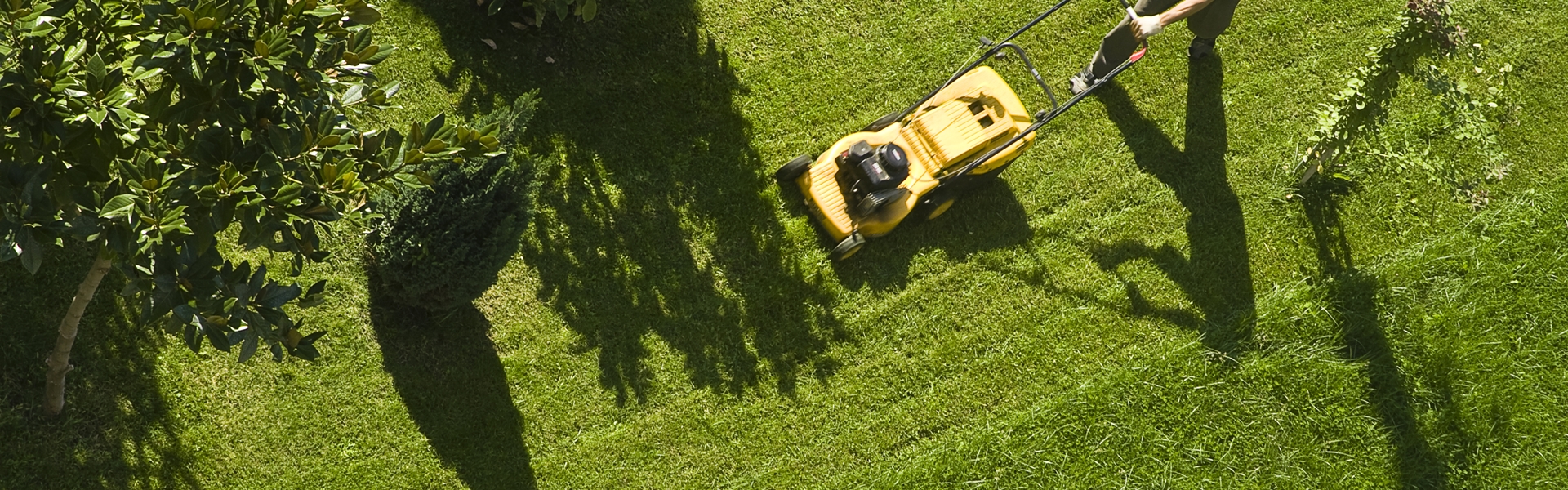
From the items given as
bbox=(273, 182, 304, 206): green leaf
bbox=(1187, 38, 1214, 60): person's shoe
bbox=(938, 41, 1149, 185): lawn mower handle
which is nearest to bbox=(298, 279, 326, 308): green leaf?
bbox=(273, 182, 304, 206): green leaf

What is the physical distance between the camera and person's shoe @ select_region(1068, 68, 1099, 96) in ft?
28.9

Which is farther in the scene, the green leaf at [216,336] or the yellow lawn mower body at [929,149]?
the yellow lawn mower body at [929,149]

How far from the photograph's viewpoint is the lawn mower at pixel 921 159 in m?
7.70

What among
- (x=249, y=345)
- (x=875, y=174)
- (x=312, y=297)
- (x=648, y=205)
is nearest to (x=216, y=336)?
(x=249, y=345)

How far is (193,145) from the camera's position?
4.31 m

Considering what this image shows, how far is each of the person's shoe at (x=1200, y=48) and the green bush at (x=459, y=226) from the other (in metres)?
5.47

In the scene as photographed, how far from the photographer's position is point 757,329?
783cm

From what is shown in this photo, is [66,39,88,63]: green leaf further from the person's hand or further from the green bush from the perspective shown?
the person's hand

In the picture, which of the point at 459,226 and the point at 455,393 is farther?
the point at 455,393

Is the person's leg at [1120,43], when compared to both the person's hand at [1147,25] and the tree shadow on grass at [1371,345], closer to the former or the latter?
the person's hand at [1147,25]

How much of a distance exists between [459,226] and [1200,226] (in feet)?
18.3

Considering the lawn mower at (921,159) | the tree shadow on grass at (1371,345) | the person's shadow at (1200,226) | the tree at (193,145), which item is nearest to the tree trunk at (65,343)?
the tree at (193,145)

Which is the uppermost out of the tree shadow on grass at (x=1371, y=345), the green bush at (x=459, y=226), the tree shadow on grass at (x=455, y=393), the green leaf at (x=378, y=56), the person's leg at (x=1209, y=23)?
the green leaf at (x=378, y=56)

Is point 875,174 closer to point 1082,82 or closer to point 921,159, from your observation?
point 921,159
